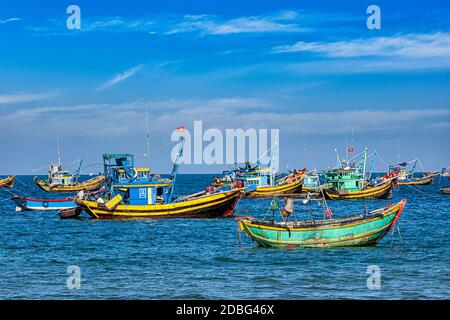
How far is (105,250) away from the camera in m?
33.5

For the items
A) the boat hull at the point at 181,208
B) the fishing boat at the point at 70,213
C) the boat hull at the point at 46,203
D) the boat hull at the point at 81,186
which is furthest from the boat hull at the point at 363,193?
the boat hull at the point at 81,186

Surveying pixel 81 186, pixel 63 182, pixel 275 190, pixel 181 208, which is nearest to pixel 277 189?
pixel 275 190

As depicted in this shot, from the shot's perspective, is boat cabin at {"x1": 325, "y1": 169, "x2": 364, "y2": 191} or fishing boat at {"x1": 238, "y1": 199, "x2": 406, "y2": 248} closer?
fishing boat at {"x1": 238, "y1": 199, "x2": 406, "y2": 248}

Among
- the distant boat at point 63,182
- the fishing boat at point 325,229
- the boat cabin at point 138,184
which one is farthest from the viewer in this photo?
the distant boat at point 63,182

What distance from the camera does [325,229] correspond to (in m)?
30.0

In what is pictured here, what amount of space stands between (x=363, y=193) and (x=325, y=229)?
150ft

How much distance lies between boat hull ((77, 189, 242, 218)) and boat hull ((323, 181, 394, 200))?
27.0m

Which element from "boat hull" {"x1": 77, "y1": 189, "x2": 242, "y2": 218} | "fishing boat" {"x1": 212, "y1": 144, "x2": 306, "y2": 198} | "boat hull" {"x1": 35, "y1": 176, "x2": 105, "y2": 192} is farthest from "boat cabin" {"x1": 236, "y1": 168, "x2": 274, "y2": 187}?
"boat hull" {"x1": 35, "y1": 176, "x2": 105, "y2": 192}

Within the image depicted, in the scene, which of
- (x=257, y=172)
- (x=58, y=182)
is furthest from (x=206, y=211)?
(x=58, y=182)

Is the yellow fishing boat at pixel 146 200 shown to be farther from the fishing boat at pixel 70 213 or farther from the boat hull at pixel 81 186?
the boat hull at pixel 81 186

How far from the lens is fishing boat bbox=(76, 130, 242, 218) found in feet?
152

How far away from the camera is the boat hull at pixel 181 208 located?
46.4m

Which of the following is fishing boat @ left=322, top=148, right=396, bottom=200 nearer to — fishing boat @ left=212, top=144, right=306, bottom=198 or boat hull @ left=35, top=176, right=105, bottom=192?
fishing boat @ left=212, top=144, right=306, bottom=198

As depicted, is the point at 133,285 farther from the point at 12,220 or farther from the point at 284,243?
the point at 12,220
